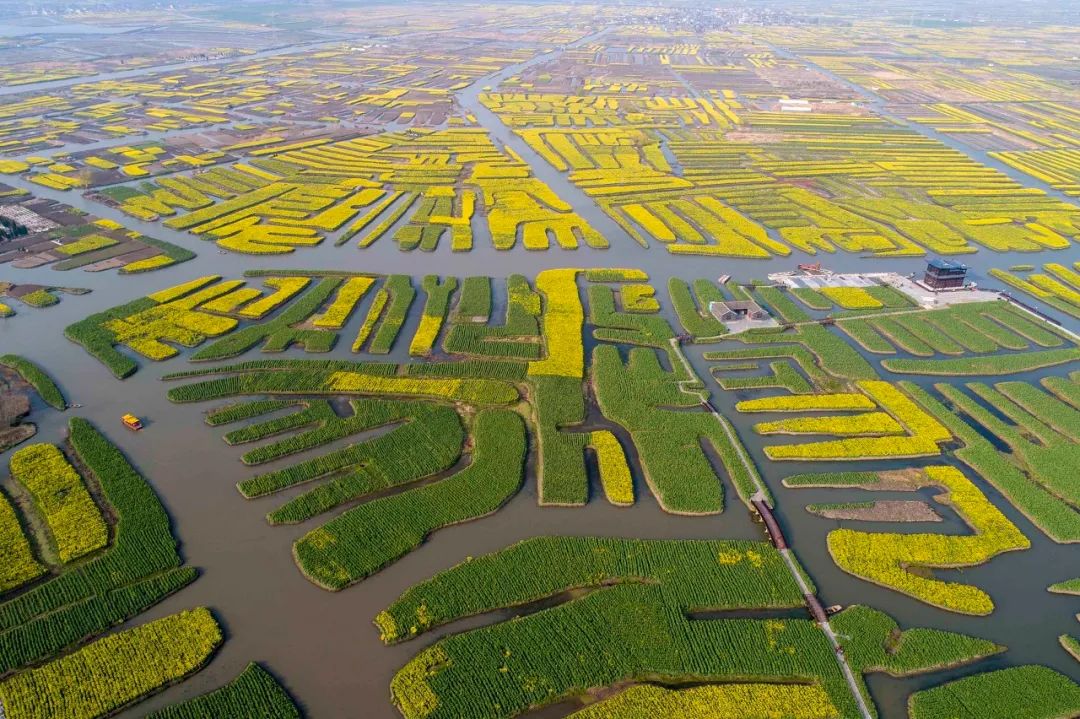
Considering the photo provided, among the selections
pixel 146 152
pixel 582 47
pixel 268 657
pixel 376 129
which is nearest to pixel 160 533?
pixel 268 657

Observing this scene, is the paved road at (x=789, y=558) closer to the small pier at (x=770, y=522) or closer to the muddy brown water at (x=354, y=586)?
the small pier at (x=770, y=522)

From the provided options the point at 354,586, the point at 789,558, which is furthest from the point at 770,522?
the point at 354,586

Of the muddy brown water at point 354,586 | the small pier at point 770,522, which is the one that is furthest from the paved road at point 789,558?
the muddy brown water at point 354,586

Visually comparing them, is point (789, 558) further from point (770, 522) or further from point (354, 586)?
point (354, 586)

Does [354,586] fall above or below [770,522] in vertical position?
below

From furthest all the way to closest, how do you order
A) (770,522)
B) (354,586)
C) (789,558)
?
(770,522) → (789,558) → (354,586)

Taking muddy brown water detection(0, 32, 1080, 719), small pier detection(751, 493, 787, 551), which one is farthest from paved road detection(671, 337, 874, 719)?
muddy brown water detection(0, 32, 1080, 719)

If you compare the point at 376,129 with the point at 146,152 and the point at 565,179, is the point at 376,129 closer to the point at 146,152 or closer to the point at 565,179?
the point at 146,152

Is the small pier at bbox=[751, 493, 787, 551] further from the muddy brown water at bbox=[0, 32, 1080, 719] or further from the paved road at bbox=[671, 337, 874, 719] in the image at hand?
the muddy brown water at bbox=[0, 32, 1080, 719]

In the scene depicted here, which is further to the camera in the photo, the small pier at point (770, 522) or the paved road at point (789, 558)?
the small pier at point (770, 522)
